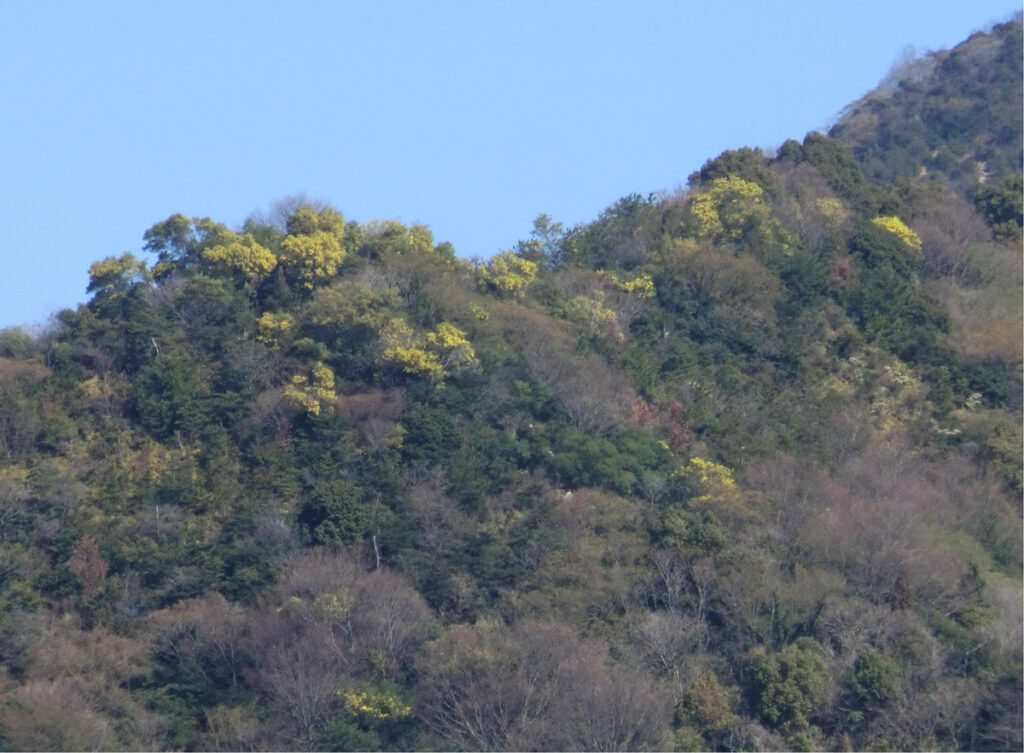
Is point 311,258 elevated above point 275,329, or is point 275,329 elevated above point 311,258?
point 311,258

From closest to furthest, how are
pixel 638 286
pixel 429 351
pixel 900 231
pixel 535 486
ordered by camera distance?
pixel 535 486 < pixel 429 351 < pixel 638 286 < pixel 900 231

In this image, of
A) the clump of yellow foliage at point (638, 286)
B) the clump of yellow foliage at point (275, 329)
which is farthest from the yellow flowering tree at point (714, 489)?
the clump of yellow foliage at point (275, 329)

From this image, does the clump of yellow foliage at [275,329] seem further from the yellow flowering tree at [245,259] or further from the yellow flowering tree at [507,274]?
the yellow flowering tree at [507,274]

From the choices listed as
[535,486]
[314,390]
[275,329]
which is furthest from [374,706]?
[275,329]

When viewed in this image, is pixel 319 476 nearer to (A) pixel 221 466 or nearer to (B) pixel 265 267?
(A) pixel 221 466

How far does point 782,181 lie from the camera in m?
41.4

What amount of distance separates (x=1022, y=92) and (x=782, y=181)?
20284 millimetres

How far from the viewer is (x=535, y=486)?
30.4m

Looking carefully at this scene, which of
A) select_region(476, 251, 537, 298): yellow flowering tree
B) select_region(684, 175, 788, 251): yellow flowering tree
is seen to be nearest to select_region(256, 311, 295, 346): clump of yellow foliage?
select_region(476, 251, 537, 298): yellow flowering tree

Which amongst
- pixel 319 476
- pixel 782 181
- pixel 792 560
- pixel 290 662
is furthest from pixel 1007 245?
pixel 290 662

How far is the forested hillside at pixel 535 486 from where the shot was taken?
24.8 m

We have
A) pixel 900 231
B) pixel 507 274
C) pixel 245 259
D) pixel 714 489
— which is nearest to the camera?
pixel 714 489

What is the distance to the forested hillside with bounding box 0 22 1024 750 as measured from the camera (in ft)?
81.2

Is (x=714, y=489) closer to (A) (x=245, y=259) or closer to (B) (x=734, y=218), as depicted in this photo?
(B) (x=734, y=218)
